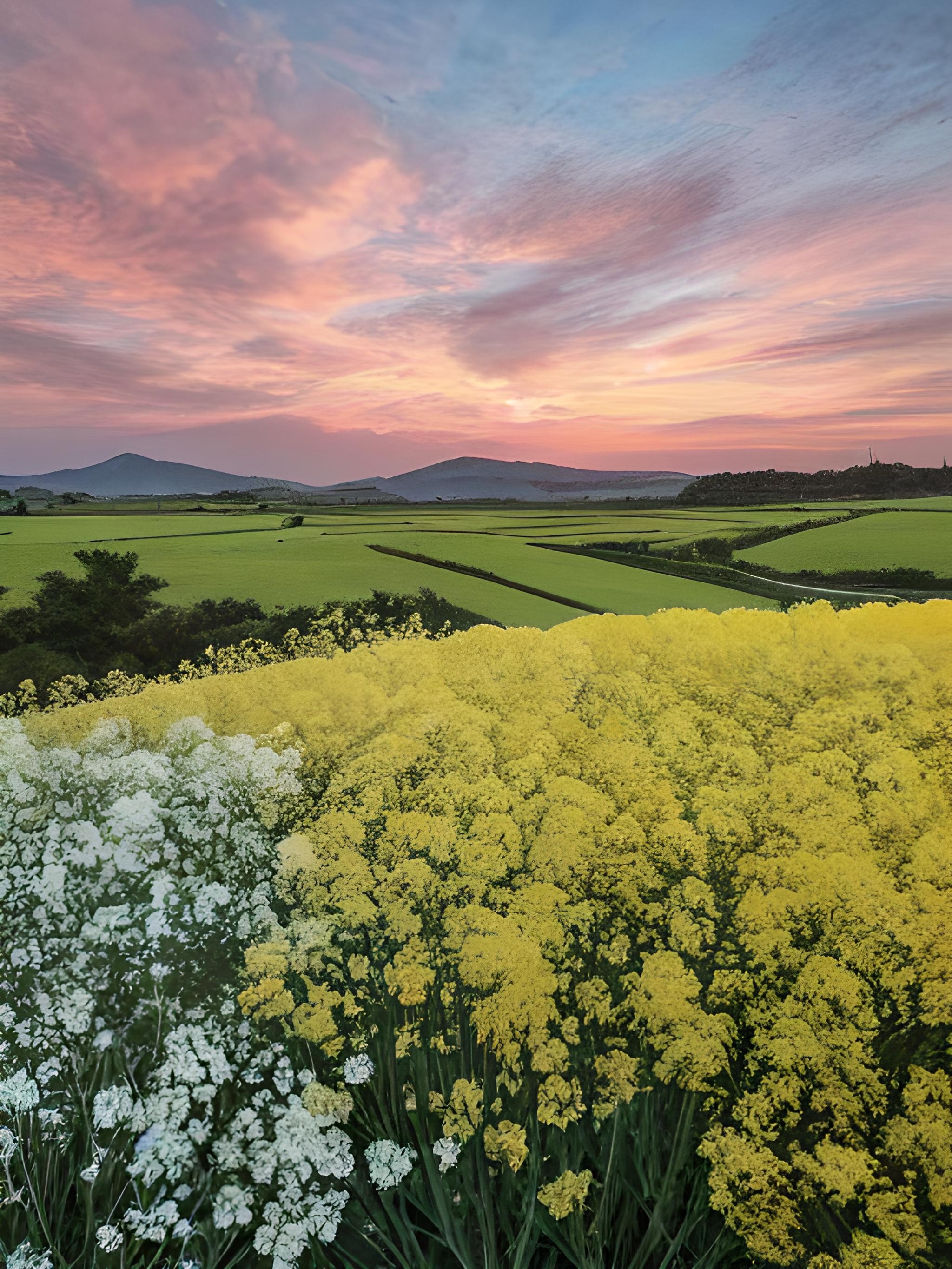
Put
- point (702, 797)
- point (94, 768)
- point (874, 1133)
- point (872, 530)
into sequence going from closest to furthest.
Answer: point (874, 1133) → point (702, 797) → point (94, 768) → point (872, 530)

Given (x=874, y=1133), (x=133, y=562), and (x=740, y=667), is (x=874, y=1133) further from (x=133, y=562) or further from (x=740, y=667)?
(x=133, y=562)

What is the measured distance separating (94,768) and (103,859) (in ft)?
4.08

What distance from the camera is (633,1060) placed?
5285mm

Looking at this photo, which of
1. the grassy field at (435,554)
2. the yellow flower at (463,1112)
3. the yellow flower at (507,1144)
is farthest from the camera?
the grassy field at (435,554)

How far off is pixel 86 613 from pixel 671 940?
13.6 metres

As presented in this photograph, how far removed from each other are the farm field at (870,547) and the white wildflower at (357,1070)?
Result: 19255mm

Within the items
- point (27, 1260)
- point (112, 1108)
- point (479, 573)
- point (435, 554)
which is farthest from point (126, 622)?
point (27, 1260)

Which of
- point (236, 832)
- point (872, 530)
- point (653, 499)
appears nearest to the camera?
point (236, 832)

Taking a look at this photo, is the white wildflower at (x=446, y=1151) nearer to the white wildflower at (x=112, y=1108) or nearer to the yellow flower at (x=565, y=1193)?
the yellow flower at (x=565, y=1193)

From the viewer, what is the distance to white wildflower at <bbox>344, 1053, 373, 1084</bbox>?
222 inches

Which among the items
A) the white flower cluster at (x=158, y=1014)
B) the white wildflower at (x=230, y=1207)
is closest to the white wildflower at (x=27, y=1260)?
the white flower cluster at (x=158, y=1014)

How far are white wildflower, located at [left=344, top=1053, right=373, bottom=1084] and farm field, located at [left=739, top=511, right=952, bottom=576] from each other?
1926 cm

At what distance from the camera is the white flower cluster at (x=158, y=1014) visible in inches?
215

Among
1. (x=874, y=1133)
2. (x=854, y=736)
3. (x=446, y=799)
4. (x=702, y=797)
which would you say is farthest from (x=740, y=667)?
(x=874, y=1133)
